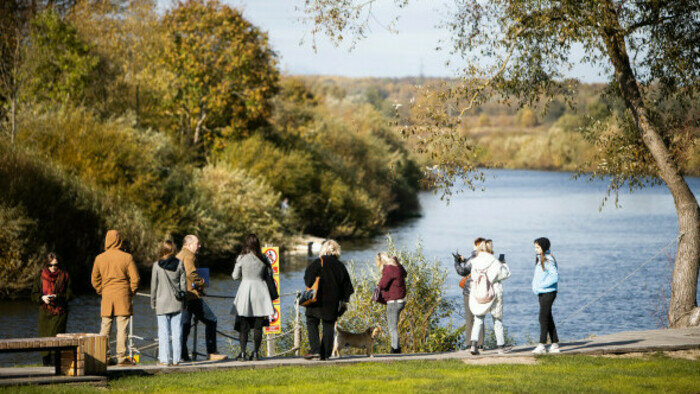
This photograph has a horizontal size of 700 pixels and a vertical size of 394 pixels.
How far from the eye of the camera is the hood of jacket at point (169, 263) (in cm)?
1201

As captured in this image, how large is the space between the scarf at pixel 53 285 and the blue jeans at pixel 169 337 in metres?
1.70

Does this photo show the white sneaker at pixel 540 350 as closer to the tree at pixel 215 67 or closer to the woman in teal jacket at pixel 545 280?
the woman in teal jacket at pixel 545 280

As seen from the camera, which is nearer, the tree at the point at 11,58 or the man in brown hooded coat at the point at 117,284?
the man in brown hooded coat at the point at 117,284

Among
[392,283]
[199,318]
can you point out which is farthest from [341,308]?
[199,318]

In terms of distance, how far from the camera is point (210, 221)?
38.2 metres

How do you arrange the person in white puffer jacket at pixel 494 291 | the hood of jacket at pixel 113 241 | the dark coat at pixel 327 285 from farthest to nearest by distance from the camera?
the person in white puffer jacket at pixel 494 291 < the dark coat at pixel 327 285 < the hood of jacket at pixel 113 241

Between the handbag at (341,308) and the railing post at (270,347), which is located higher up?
the handbag at (341,308)

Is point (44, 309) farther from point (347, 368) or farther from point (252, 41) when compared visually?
point (252, 41)

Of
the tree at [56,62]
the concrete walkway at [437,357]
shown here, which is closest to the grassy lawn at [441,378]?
the concrete walkway at [437,357]

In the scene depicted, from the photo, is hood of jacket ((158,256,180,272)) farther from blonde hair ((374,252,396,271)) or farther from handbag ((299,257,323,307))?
→ blonde hair ((374,252,396,271))

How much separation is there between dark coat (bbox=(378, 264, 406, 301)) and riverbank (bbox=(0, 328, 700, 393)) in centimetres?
98

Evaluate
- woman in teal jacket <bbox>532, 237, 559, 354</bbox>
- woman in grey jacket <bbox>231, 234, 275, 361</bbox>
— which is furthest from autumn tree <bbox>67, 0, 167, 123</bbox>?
woman in teal jacket <bbox>532, 237, 559, 354</bbox>

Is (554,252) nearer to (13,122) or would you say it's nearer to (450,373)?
(13,122)

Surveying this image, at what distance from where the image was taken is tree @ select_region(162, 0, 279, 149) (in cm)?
4759
